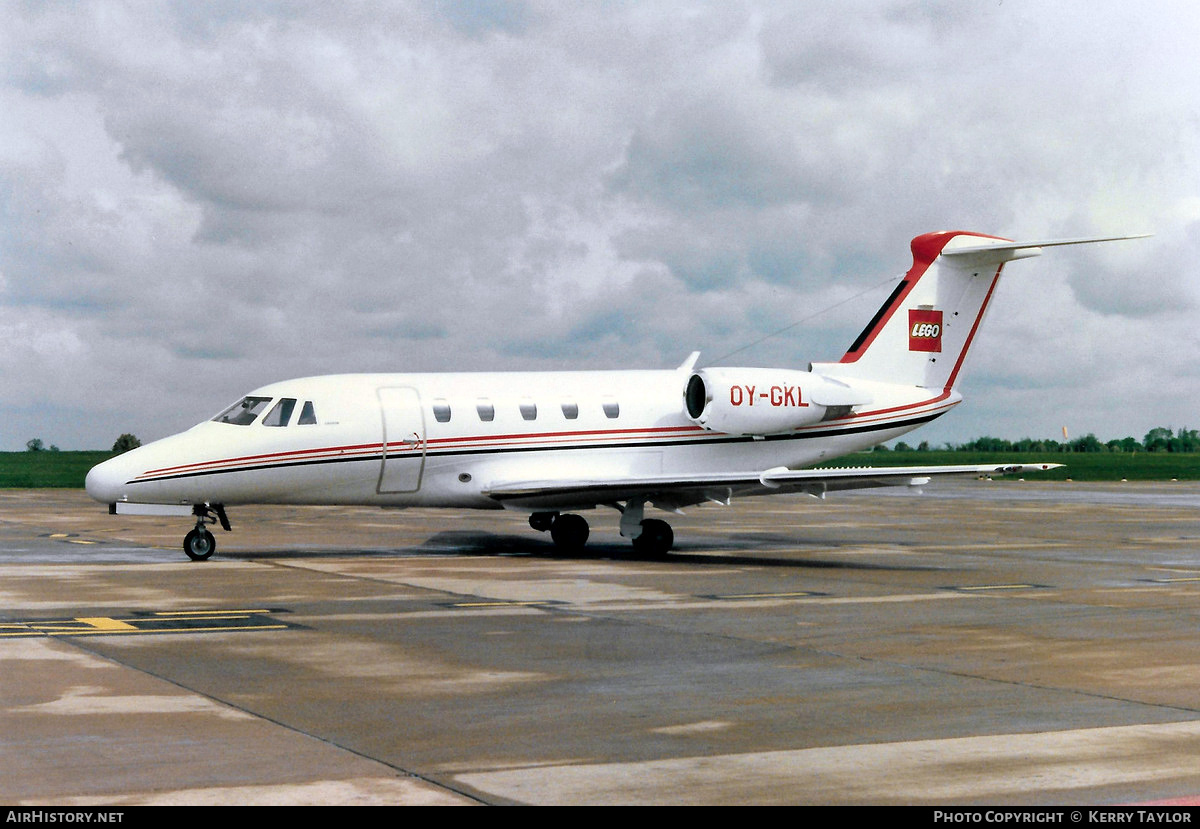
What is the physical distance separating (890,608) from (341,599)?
6.48m

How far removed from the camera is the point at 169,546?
80.5 ft

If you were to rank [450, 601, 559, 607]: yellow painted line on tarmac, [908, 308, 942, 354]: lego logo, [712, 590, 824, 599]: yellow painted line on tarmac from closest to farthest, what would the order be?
[450, 601, 559, 607]: yellow painted line on tarmac, [712, 590, 824, 599]: yellow painted line on tarmac, [908, 308, 942, 354]: lego logo

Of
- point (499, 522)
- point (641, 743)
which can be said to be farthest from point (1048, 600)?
point (499, 522)

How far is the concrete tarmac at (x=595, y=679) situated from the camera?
7.18m

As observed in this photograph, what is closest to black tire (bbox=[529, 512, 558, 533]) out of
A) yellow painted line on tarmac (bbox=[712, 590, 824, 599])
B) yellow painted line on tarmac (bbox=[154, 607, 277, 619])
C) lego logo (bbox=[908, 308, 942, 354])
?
lego logo (bbox=[908, 308, 942, 354])

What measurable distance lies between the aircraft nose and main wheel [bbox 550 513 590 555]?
7.73m

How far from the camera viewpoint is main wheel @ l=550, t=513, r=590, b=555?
947 inches

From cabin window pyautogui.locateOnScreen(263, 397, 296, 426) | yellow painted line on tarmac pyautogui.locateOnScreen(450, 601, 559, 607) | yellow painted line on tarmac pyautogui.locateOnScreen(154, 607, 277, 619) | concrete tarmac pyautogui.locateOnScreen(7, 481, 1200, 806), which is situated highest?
cabin window pyautogui.locateOnScreen(263, 397, 296, 426)

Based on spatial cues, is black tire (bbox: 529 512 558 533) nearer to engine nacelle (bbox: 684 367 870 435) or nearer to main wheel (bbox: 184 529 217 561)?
engine nacelle (bbox: 684 367 870 435)

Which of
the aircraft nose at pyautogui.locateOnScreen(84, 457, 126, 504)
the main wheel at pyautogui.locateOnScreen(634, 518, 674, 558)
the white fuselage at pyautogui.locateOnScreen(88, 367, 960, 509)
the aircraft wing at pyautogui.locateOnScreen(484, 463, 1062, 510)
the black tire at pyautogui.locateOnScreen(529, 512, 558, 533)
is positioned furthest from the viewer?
the black tire at pyautogui.locateOnScreen(529, 512, 558, 533)

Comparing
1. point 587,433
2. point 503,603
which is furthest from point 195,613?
point 587,433

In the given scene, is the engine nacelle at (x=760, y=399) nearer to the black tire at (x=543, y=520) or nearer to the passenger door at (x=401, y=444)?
the black tire at (x=543, y=520)

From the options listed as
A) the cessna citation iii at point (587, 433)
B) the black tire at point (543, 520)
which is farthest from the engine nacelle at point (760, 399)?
the black tire at point (543, 520)
